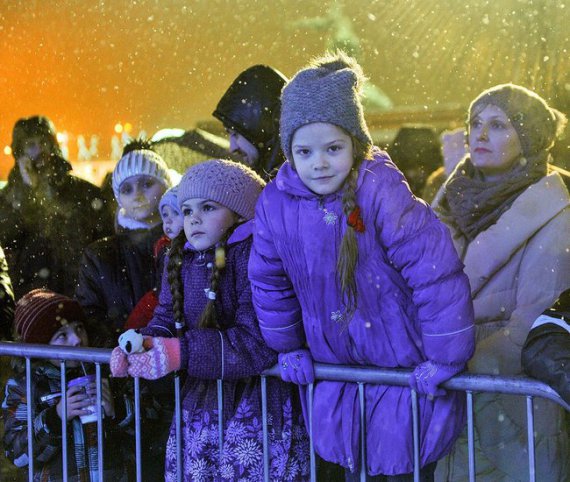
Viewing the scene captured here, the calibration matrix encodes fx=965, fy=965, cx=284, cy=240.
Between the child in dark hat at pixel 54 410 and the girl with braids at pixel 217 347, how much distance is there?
0.48 metres

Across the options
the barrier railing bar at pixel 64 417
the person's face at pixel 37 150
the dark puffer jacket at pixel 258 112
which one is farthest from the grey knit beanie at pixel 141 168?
the barrier railing bar at pixel 64 417

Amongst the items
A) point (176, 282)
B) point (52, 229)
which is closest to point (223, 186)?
point (176, 282)

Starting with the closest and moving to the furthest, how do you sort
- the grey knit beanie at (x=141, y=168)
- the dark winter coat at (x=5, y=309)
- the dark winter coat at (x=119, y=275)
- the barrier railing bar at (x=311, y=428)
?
the barrier railing bar at (x=311, y=428) → the dark winter coat at (x=5, y=309) → the dark winter coat at (x=119, y=275) → the grey knit beanie at (x=141, y=168)

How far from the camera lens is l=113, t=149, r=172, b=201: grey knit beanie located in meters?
4.57

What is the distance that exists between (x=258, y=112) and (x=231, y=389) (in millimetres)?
1529

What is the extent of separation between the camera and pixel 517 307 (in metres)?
3.50

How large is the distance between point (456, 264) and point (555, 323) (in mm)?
328

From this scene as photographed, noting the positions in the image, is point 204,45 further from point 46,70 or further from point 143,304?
point 143,304

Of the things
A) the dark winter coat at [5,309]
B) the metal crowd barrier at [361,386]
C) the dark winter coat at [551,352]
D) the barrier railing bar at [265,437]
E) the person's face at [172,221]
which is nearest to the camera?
the dark winter coat at [551,352]

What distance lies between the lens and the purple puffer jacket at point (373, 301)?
2842 mm

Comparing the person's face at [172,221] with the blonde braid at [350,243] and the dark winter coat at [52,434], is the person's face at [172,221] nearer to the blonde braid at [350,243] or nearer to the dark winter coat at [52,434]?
the dark winter coat at [52,434]

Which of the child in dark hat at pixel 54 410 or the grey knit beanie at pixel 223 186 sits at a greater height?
the grey knit beanie at pixel 223 186

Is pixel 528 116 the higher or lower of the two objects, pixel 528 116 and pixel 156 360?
the higher

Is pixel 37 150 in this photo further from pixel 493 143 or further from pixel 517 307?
pixel 517 307
